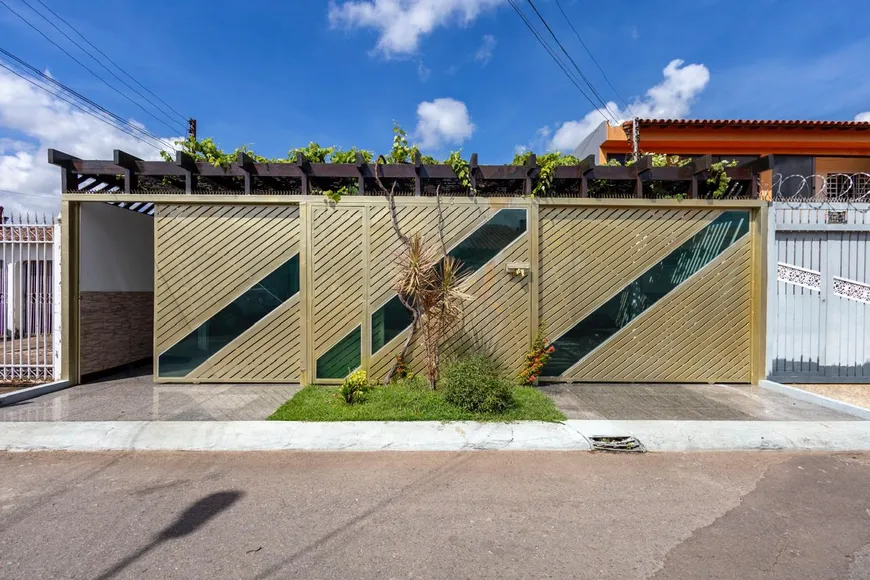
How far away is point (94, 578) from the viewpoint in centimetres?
247

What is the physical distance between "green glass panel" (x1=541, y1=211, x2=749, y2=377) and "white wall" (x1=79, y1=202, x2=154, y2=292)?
802 centimetres

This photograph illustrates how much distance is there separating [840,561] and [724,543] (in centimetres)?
65

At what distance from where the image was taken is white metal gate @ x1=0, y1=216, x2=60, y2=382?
6.63m

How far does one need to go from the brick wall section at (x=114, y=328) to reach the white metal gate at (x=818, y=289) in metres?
11.7

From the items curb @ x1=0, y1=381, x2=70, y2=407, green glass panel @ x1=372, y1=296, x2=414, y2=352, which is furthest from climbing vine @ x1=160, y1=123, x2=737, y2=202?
curb @ x1=0, y1=381, x2=70, y2=407

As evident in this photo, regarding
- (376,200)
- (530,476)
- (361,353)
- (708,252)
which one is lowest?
(530,476)

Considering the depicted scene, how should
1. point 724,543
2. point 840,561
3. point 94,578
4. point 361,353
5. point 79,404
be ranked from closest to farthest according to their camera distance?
point 94,578 < point 840,561 < point 724,543 < point 79,404 < point 361,353

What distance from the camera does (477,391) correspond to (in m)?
5.29

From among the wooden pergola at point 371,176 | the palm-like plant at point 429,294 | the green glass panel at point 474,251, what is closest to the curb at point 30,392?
the wooden pergola at point 371,176

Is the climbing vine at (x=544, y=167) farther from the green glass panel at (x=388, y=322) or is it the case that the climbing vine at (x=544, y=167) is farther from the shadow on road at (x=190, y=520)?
the shadow on road at (x=190, y=520)

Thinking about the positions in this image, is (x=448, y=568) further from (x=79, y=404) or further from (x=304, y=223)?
(x=79, y=404)

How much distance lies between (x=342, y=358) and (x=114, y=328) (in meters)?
4.59

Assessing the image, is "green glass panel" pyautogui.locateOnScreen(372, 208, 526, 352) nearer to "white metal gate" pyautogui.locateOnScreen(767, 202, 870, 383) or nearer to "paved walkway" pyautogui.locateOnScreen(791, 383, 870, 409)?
"white metal gate" pyautogui.locateOnScreen(767, 202, 870, 383)

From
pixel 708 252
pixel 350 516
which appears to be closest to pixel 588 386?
pixel 708 252
